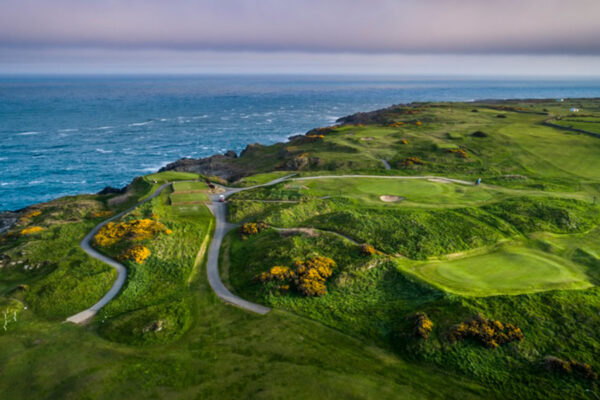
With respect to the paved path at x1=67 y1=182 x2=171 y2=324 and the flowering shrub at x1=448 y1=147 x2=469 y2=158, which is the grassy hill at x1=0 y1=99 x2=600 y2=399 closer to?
the paved path at x1=67 y1=182 x2=171 y2=324

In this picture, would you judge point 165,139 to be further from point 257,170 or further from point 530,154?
point 530,154

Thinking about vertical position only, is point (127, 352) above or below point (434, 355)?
below

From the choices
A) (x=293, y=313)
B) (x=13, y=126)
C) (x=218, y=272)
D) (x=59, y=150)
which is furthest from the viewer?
(x=13, y=126)

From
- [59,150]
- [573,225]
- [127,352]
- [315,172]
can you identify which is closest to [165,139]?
[59,150]

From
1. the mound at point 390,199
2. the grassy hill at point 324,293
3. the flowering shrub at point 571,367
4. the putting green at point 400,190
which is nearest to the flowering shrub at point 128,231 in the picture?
the grassy hill at point 324,293

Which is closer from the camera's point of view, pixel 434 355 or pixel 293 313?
pixel 434 355

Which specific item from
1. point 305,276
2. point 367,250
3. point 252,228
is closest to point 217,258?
point 252,228
